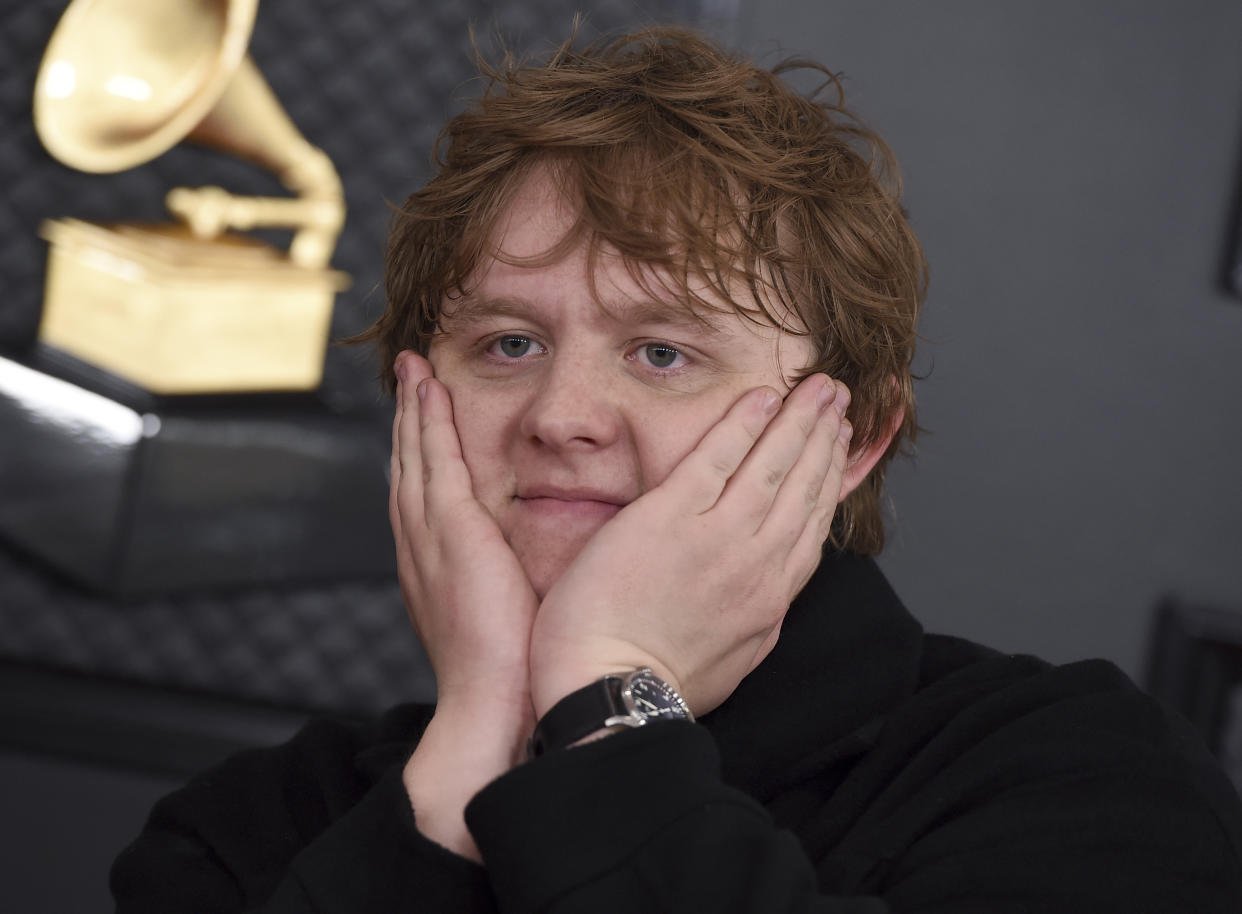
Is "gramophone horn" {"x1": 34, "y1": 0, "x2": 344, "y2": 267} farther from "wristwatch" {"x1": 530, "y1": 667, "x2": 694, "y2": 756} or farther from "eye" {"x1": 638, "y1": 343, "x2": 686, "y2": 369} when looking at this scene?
"wristwatch" {"x1": 530, "y1": 667, "x2": 694, "y2": 756}

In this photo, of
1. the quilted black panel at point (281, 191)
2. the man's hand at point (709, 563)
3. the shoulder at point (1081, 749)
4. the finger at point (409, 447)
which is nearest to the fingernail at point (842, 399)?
the man's hand at point (709, 563)

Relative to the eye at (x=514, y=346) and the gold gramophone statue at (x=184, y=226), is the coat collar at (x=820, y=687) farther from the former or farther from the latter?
the gold gramophone statue at (x=184, y=226)

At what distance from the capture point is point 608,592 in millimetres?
825

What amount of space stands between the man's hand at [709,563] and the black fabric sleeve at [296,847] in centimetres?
12

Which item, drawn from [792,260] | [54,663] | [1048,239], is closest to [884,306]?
[792,260]

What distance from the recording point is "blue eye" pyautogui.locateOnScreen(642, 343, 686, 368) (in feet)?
3.06

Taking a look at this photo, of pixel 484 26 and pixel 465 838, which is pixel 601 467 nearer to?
pixel 465 838

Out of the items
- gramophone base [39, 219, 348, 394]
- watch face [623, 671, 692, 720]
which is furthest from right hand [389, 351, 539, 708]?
gramophone base [39, 219, 348, 394]

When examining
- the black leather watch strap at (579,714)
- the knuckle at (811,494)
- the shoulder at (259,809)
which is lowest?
the shoulder at (259,809)

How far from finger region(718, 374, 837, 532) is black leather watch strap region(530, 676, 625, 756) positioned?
0.17 meters

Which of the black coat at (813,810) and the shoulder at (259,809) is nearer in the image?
the black coat at (813,810)

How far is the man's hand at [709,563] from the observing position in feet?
2.68

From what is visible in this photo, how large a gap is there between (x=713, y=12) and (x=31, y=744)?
5.09ft

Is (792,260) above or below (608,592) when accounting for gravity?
above
